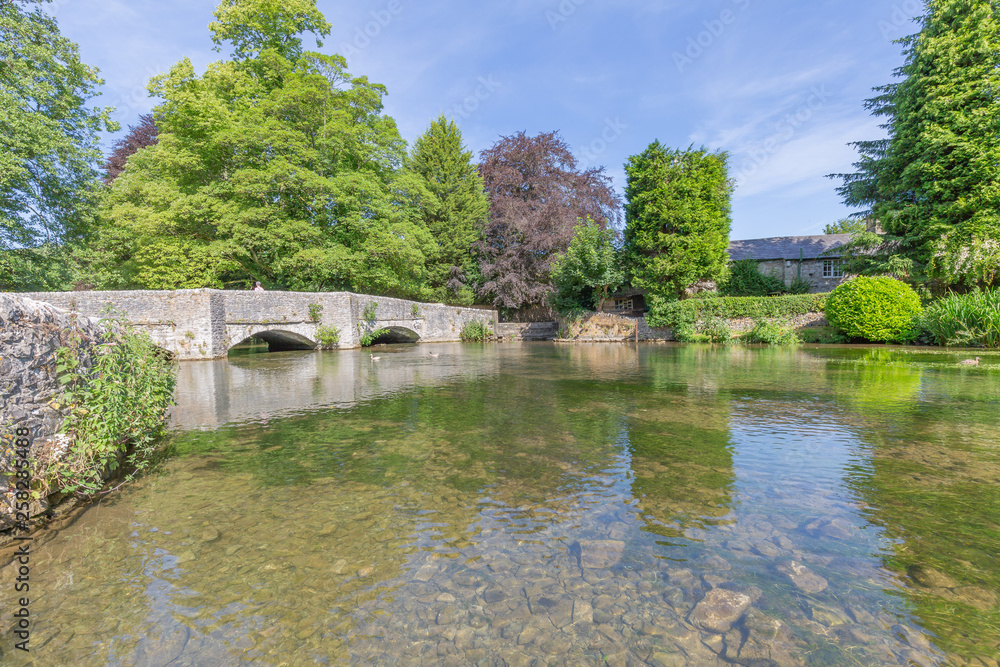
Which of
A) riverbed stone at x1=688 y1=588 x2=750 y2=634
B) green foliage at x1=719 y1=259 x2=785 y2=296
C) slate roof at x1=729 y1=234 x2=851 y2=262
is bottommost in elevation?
riverbed stone at x1=688 y1=588 x2=750 y2=634

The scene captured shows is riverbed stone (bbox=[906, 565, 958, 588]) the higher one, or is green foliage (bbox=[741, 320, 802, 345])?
green foliage (bbox=[741, 320, 802, 345])

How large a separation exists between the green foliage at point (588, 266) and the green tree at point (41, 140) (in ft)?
81.1

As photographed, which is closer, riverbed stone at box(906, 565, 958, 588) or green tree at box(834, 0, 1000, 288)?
riverbed stone at box(906, 565, 958, 588)

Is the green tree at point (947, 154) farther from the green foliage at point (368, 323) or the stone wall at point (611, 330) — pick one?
the green foliage at point (368, 323)

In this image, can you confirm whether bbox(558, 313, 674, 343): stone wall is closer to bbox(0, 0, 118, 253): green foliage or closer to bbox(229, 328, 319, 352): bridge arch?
bbox(229, 328, 319, 352): bridge arch

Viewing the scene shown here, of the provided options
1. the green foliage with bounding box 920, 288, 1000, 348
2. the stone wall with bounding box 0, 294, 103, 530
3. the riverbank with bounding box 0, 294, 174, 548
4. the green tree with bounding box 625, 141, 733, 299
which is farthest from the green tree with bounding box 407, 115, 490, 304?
the stone wall with bounding box 0, 294, 103, 530

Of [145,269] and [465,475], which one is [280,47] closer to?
[145,269]

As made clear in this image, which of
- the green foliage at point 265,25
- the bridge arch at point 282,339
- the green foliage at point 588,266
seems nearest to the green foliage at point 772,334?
the green foliage at point 588,266

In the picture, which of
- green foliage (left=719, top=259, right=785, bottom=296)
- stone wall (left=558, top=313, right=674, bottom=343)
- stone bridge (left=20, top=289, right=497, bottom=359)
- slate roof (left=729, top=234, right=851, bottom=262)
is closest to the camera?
stone bridge (left=20, top=289, right=497, bottom=359)

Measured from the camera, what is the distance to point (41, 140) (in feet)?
61.7

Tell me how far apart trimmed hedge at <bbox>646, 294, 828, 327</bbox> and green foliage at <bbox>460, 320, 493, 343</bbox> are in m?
10.9

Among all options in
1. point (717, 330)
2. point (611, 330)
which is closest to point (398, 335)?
point (611, 330)

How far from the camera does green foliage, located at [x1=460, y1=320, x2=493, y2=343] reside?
99.6ft

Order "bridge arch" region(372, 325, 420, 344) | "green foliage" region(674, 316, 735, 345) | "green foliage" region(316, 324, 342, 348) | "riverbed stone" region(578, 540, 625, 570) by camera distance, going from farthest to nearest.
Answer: "bridge arch" region(372, 325, 420, 344) → "green foliage" region(674, 316, 735, 345) → "green foliage" region(316, 324, 342, 348) → "riverbed stone" region(578, 540, 625, 570)
